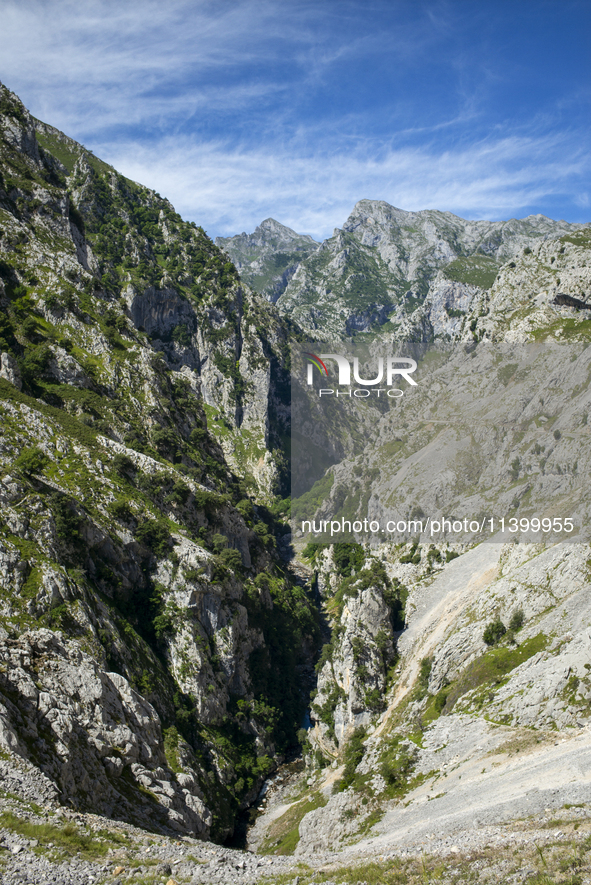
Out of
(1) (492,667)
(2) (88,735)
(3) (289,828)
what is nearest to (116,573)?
(2) (88,735)

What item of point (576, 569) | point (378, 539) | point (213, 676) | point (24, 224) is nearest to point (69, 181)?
point (24, 224)

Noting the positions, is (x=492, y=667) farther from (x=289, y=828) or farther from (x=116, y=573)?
(x=116, y=573)

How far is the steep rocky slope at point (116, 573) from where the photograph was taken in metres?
51.8

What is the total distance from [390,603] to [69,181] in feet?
639

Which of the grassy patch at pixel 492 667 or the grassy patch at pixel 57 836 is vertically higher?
the grassy patch at pixel 57 836

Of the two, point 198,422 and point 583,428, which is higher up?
point 198,422

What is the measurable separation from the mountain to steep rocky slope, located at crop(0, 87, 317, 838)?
1.36 ft

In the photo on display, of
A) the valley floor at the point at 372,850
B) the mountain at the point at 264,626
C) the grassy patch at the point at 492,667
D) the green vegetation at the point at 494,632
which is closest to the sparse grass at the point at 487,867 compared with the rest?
the valley floor at the point at 372,850

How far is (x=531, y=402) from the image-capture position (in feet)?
408

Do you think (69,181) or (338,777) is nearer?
(338,777)

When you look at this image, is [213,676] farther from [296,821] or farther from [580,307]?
[580,307]

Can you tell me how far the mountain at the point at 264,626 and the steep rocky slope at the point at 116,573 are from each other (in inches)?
16.3

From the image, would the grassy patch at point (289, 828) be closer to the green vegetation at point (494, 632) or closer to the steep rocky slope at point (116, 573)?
the steep rocky slope at point (116, 573)

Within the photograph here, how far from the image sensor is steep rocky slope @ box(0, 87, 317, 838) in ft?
170
